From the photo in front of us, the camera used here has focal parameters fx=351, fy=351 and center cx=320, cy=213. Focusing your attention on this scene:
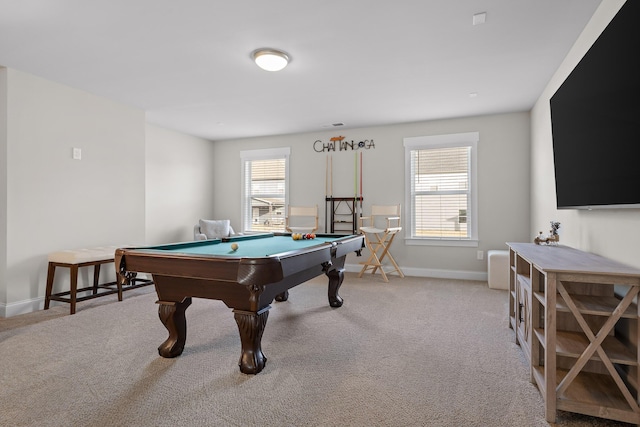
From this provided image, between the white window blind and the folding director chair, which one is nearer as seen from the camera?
the folding director chair

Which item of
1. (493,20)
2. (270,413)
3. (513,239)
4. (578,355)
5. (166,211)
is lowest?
(270,413)

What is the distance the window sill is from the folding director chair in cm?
31

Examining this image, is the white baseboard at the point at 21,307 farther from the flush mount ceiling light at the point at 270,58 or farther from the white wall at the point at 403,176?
the white wall at the point at 403,176

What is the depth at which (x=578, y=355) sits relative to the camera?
167 cm

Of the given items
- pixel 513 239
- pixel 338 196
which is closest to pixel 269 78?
pixel 338 196

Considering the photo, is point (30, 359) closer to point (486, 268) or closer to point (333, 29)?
point (333, 29)

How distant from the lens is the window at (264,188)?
6.38 metres

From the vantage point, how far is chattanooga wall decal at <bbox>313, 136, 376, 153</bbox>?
224 inches

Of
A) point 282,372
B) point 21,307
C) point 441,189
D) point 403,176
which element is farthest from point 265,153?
point 282,372

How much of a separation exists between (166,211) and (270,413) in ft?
15.6

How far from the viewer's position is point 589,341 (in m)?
1.79

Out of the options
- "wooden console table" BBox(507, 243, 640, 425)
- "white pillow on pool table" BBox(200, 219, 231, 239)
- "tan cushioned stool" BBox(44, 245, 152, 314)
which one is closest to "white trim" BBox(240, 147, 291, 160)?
"white pillow on pool table" BBox(200, 219, 231, 239)

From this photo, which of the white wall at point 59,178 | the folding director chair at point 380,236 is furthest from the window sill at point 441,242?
the white wall at point 59,178

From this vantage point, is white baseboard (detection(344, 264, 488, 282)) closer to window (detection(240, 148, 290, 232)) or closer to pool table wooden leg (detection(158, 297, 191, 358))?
window (detection(240, 148, 290, 232))
